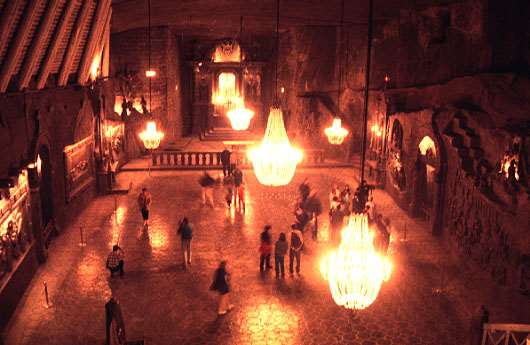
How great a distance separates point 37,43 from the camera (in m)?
9.62

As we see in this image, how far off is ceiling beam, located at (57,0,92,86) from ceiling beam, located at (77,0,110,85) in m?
0.33

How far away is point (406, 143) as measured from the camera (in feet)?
49.5

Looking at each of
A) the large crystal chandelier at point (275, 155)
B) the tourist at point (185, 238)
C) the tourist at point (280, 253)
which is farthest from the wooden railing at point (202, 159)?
the large crystal chandelier at point (275, 155)

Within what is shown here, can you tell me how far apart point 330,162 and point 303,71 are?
485 centimetres

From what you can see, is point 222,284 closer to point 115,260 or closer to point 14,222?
point 115,260

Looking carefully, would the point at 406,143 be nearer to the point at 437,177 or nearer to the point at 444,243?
the point at 437,177

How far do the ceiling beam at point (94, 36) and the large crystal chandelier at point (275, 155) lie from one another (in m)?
6.83

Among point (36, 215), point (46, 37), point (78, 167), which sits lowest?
point (36, 215)

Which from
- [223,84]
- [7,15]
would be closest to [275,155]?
[7,15]

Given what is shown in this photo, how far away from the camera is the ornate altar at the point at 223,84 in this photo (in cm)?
2725

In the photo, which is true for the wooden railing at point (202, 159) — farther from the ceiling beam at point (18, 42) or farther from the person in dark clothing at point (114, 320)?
the person in dark clothing at point (114, 320)

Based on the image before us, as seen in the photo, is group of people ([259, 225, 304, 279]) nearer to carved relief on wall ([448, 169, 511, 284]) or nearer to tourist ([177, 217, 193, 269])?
tourist ([177, 217, 193, 269])

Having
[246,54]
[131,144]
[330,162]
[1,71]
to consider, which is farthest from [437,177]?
[246,54]

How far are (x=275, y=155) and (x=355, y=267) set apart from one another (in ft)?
10.4
